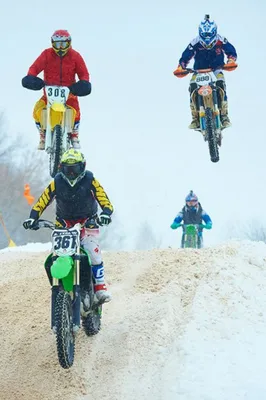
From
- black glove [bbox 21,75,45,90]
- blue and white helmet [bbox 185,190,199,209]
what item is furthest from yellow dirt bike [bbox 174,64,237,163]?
blue and white helmet [bbox 185,190,199,209]

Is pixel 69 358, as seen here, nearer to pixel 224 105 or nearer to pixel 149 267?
pixel 149 267

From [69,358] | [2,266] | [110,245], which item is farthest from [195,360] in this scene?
[110,245]

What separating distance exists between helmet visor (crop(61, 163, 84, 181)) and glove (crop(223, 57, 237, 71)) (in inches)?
214

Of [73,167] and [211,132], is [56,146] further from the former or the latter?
[73,167]

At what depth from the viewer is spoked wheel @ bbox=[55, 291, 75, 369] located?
26.4ft

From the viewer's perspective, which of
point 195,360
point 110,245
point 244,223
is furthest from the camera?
point 244,223

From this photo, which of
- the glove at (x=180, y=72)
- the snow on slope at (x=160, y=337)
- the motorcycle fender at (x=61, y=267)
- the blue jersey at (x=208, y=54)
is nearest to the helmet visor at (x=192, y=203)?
the blue jersey at (x=208, y=54)

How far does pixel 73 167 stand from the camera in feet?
29.0

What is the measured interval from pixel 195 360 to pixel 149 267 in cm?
310

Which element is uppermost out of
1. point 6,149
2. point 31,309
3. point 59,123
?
point 6,149

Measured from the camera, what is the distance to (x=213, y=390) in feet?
26.1

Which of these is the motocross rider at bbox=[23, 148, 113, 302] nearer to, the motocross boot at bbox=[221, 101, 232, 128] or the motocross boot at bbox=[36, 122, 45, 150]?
the motocross boot at bbox=[36, 122, 45, 150]

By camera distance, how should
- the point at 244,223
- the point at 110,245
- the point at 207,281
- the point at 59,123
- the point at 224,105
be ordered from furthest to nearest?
the point at 244,223 → the point at 110,245 → the point at 224,105 → the point at 59,123 → the point at 207,281

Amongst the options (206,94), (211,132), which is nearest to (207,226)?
(211,132)
